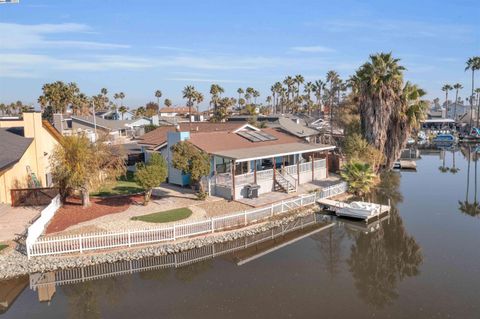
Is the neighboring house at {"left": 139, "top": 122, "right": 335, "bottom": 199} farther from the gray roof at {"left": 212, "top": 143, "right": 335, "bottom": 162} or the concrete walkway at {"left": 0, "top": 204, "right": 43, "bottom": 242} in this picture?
the concrete walkway at {"left": 0, "top": 204, "right": 43, "bottom": 242}

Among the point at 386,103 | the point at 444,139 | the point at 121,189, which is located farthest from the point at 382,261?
the point at 444,139

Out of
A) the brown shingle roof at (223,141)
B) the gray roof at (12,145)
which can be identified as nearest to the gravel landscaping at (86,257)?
A: the gray roof at (12,145)

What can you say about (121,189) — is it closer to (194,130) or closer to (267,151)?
(194,130)

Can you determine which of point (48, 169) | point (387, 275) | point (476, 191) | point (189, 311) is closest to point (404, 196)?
point (476, 191)

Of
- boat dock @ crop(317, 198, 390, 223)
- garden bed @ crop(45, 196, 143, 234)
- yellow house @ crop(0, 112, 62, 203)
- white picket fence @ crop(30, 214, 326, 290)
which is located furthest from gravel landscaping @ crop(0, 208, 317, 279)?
yellow house @ crop(0, 112, 62, 203)

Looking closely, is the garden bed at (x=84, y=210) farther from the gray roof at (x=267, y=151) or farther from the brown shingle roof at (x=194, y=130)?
the brown shingle roof at (x=194, y=130)

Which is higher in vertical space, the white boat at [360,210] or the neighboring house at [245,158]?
the neighboring house at [245,158]
